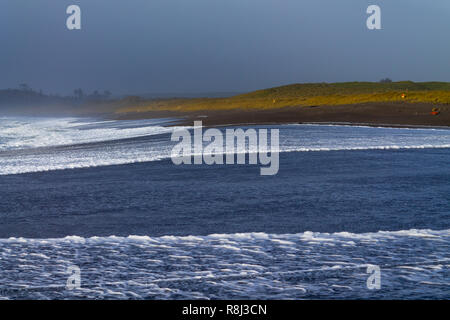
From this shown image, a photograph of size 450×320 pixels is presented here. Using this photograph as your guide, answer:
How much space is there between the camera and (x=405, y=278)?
5.09 metres

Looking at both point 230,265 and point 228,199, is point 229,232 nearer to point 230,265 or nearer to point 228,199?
point 230,265

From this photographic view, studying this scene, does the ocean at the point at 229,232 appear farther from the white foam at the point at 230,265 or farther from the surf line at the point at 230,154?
the surf line at the point at 230,154

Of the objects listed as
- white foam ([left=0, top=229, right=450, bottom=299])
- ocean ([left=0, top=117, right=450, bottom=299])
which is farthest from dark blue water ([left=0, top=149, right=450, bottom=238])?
white foam ([left=0, top=229, right=450, bottom=299])

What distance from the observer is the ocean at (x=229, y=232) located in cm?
501

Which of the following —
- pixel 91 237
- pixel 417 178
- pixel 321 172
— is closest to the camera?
pixel 91 237

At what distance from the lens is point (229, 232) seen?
6.84 metres

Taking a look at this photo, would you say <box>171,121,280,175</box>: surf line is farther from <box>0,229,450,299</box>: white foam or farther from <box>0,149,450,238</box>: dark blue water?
<box>0,229,450,299</box>: white foam

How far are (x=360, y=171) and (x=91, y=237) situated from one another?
6827 millimetres

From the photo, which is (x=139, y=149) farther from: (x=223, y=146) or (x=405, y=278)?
(x=405, y=278)

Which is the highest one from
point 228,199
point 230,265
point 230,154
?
point 230,154

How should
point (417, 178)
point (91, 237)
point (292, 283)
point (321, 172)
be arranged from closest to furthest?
point (292, 283)
point (91, 237)
point (417, 178)
point (321, 172)

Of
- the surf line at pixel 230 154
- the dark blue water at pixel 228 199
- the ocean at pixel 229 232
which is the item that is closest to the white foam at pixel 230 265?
the ocean at pixel 229 232

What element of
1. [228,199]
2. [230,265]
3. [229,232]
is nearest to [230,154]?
[228,199]
